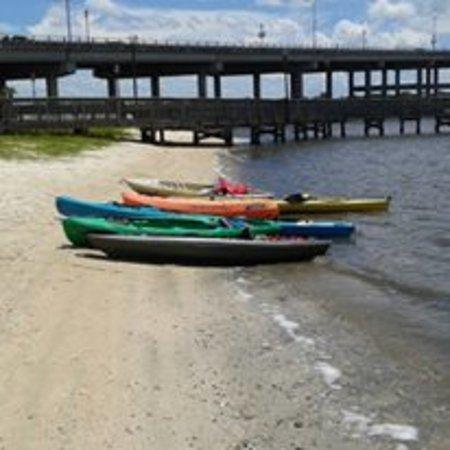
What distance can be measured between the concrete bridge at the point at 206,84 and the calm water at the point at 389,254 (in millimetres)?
18096

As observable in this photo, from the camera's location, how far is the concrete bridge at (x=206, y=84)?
68.5 m

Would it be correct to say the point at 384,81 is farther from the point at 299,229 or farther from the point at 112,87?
the point at 299,229

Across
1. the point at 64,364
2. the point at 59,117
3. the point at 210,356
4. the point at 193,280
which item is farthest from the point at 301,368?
the point at 59,117

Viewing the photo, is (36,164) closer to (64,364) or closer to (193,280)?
(193,280)

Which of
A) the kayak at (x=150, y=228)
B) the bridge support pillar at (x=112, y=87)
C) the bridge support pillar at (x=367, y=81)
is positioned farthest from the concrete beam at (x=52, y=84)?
the kayak at (x=150, y=228)

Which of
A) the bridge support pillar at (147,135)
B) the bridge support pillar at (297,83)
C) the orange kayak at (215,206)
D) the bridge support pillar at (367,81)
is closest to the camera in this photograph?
the orange kayak at (215,206)

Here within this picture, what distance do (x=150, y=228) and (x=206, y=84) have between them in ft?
348

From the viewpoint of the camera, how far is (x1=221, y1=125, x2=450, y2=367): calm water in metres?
14.2

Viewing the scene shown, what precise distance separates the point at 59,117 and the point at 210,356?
55.7 m

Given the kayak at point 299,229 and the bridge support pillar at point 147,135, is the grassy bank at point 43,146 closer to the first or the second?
the bridge support pillar at point 147,135

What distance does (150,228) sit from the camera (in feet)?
62.6

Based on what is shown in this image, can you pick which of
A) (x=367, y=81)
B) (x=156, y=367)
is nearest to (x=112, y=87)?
(x=367, y=81)

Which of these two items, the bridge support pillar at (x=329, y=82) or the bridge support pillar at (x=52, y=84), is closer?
the bridge support pillar at (x=52, y=84)

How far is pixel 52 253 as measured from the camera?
17.9 meters
